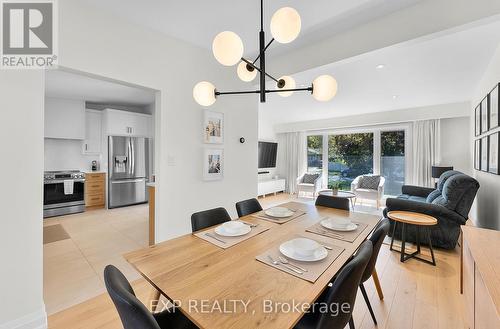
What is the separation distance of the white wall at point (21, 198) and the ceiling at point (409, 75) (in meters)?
2.63

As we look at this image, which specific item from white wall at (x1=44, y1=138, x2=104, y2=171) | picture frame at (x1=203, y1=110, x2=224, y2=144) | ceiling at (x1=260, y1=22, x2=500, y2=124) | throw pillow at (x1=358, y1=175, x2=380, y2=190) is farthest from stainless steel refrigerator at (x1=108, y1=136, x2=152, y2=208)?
throw pillow at (x1=358, y1=175, x2=380, y2=190)

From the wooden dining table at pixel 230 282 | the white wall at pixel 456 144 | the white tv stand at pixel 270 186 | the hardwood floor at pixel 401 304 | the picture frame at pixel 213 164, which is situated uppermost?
the white wall at pixel 456 144

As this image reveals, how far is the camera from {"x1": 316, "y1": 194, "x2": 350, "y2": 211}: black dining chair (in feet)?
7.32

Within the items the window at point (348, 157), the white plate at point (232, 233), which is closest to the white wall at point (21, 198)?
the white plate at point (232, 233)

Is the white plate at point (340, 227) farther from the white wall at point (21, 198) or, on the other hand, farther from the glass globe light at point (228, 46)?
the white wall at point (21, 198)

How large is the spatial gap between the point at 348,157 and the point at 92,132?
6.84 m

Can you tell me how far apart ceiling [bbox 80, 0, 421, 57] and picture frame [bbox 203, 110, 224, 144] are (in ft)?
3.02

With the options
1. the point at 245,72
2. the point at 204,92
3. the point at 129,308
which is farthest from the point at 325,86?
the point at 129,308

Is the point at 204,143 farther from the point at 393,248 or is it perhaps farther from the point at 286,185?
the point at 286,185

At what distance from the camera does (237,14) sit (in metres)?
2.02

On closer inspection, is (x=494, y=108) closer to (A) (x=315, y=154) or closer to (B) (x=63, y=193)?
(A) (x=315, y=154)

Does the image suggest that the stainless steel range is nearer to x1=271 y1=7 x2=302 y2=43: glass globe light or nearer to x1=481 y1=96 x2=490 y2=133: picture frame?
x1=271 y1=7 x2=302 y2=43: glass globe light

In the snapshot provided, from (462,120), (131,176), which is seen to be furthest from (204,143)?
(462,120)

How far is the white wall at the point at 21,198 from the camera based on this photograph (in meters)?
1.42
